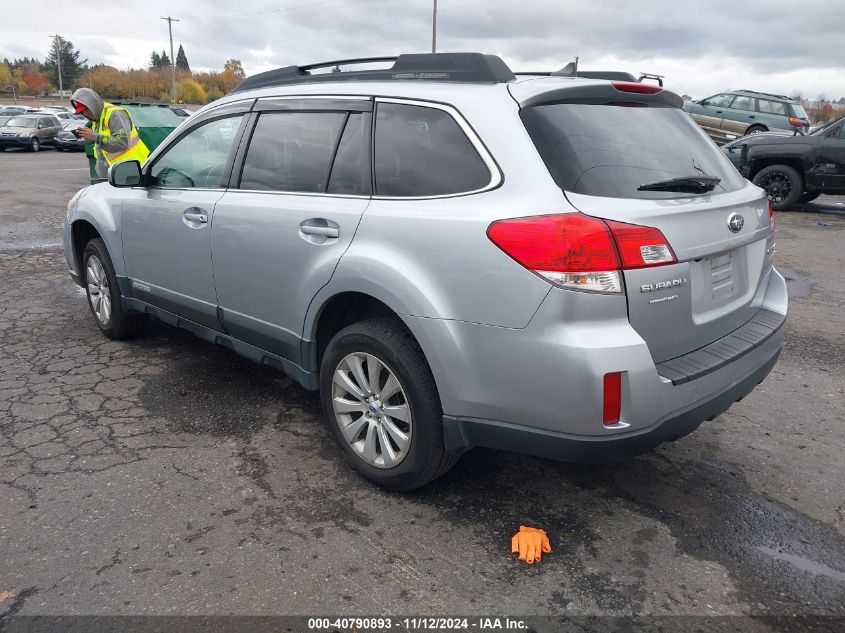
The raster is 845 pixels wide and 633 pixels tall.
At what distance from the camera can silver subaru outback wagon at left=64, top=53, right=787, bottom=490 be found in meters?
2.47

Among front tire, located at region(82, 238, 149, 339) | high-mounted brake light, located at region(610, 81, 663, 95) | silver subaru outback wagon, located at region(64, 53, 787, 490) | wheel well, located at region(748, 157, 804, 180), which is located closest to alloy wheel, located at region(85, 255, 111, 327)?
front tire, located at region(82, 238, 149, 339)

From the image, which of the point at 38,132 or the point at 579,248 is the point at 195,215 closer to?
the point at 579,248

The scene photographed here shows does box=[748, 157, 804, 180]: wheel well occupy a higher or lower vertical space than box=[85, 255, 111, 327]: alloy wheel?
higher

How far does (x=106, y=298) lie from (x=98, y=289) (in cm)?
21

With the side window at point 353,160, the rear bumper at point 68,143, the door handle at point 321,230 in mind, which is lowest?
the door handle at point 321,230

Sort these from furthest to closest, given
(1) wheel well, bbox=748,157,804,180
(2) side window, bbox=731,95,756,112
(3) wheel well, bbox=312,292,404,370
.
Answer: (2) side window, bbox=731,95,756,112, (1) wheel well, bbox=748,157,804,180, (3) wheel well, bbox=312,292,404,370

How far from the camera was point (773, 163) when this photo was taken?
40.2ft

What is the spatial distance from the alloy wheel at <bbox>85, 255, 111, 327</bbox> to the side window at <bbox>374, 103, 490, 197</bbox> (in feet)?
9.46

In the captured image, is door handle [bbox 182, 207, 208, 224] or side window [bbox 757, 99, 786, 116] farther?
side window [bbox 757, 99, 786, 116]

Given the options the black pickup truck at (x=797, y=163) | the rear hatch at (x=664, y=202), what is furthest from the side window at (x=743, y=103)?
the rear hatch at (x=664, y=202)

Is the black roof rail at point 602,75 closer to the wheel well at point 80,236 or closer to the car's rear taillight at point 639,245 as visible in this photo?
the car's rear taillight at point 639,245

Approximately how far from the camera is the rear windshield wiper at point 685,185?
274 centimetres

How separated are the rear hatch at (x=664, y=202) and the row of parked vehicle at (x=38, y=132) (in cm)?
2893

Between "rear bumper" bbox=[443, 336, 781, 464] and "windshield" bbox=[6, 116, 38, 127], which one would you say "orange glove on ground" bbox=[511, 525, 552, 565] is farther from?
"windshield" bbox=[6, 116, 38, 127]
